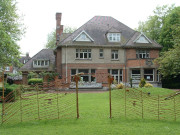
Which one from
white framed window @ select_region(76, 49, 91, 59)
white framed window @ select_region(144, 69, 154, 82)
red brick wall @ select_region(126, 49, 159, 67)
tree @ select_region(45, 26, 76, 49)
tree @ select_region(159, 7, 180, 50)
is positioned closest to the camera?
red brick wall @ select_region(126, 49, 159, 67)

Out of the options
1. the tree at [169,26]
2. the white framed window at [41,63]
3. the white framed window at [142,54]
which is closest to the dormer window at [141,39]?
the white framed window at [142,54]

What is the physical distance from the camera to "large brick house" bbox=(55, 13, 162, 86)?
29.7 meters

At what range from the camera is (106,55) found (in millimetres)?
30766

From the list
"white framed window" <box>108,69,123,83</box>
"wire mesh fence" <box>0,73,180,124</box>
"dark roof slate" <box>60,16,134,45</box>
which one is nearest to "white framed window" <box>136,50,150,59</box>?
"dark roof slate" <box>60,16,134,45</box>

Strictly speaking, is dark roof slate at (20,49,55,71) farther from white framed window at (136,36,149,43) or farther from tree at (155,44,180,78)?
tree at (155,44,180,78)

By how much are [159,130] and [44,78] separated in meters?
25.9

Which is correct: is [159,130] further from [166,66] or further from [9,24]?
[9,24]

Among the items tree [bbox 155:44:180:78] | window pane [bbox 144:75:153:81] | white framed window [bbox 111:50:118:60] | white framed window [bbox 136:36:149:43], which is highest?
white framed window [bbox 136:36:149:43]

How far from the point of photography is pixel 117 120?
9.30m

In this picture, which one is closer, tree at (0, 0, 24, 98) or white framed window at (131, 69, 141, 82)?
tree at (0, 0, 24, 98)

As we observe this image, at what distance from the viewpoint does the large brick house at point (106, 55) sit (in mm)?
29672

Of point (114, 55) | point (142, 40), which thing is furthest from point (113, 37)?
point (142, 40)

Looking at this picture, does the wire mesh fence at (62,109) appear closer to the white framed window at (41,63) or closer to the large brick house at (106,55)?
the large brick house at (106,55)

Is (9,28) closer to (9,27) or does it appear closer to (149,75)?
(9,27)
